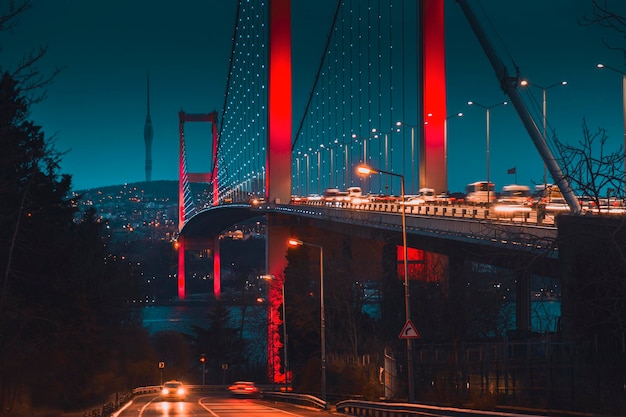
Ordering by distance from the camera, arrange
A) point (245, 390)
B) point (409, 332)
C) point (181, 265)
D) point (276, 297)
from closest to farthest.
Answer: point (409, 332) < point (245, 390) < point (276, 297) < point (181, 265)

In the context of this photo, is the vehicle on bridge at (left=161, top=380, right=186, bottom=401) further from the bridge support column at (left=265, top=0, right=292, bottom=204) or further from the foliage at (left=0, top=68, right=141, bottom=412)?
the bridge support column at (left=265, top=0, right=292, bottom=204)

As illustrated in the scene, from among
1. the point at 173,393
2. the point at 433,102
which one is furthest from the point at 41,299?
the point at 433,102

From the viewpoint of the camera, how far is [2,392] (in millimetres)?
34656

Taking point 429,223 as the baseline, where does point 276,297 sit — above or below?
below

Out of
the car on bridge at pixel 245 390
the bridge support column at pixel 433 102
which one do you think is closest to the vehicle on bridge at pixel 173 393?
the car on bridge at pixel 245 390

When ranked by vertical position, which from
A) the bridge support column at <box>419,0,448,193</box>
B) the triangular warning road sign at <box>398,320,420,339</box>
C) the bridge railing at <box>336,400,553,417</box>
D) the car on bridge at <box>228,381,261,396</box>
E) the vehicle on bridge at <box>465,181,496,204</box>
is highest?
the bridge support column at <box>419,0,448,193</box>

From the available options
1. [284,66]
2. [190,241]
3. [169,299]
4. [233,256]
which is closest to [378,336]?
[284,66]

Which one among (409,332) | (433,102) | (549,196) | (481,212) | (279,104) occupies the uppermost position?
(279,104)

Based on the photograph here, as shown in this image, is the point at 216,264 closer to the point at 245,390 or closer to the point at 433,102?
the point at 433,102

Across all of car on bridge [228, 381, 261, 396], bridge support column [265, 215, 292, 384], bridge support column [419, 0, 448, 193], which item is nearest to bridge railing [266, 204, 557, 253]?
bridge support column [265, 215, 292, 384]

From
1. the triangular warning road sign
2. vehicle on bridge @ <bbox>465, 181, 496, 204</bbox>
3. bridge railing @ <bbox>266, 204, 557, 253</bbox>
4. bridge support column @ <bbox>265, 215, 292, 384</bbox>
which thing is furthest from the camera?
bridge support column @ <bbox>265, 215, 292, 384</bbox>

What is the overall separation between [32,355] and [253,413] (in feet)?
26.2

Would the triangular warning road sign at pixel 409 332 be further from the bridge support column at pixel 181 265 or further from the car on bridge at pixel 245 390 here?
the bridge support column at pixel 181 265

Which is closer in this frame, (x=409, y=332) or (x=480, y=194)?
(x=409, y=332)
